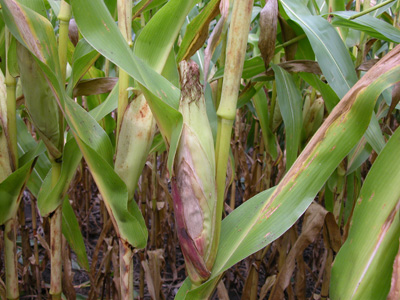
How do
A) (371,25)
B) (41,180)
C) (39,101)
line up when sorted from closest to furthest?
(39,101) → (371,25) → (41,180)

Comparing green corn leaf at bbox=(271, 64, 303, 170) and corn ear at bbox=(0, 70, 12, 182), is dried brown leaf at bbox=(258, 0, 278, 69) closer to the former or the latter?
green corn leaf at bbox=(271, 64, 303, 170)

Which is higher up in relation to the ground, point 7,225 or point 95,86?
point 95,86

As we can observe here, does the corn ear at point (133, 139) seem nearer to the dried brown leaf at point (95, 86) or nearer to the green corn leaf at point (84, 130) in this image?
the green corn leaf at point (84, 130)

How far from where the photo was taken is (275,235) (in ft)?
1.47

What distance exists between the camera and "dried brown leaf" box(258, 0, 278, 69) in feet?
2.12

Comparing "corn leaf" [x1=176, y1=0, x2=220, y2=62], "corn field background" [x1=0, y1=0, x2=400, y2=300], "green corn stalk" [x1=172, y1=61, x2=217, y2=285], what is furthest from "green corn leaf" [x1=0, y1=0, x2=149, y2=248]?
"corn leaf" [x1=176, y1=0, x2=220, y2=62]

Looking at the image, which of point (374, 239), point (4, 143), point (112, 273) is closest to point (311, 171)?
point (374, 239)

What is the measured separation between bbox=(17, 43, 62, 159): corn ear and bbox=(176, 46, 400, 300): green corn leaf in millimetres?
321

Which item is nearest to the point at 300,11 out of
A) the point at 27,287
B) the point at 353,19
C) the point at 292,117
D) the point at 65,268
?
the point at 353,19

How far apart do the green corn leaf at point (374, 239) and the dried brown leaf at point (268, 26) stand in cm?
31

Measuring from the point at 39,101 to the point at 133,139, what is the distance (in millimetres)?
177

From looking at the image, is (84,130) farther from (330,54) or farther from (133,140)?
(330,54)

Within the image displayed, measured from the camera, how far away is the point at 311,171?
0.46 meters

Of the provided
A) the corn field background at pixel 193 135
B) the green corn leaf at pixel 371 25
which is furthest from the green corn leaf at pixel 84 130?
the green corn leaf at pixel 371 25
